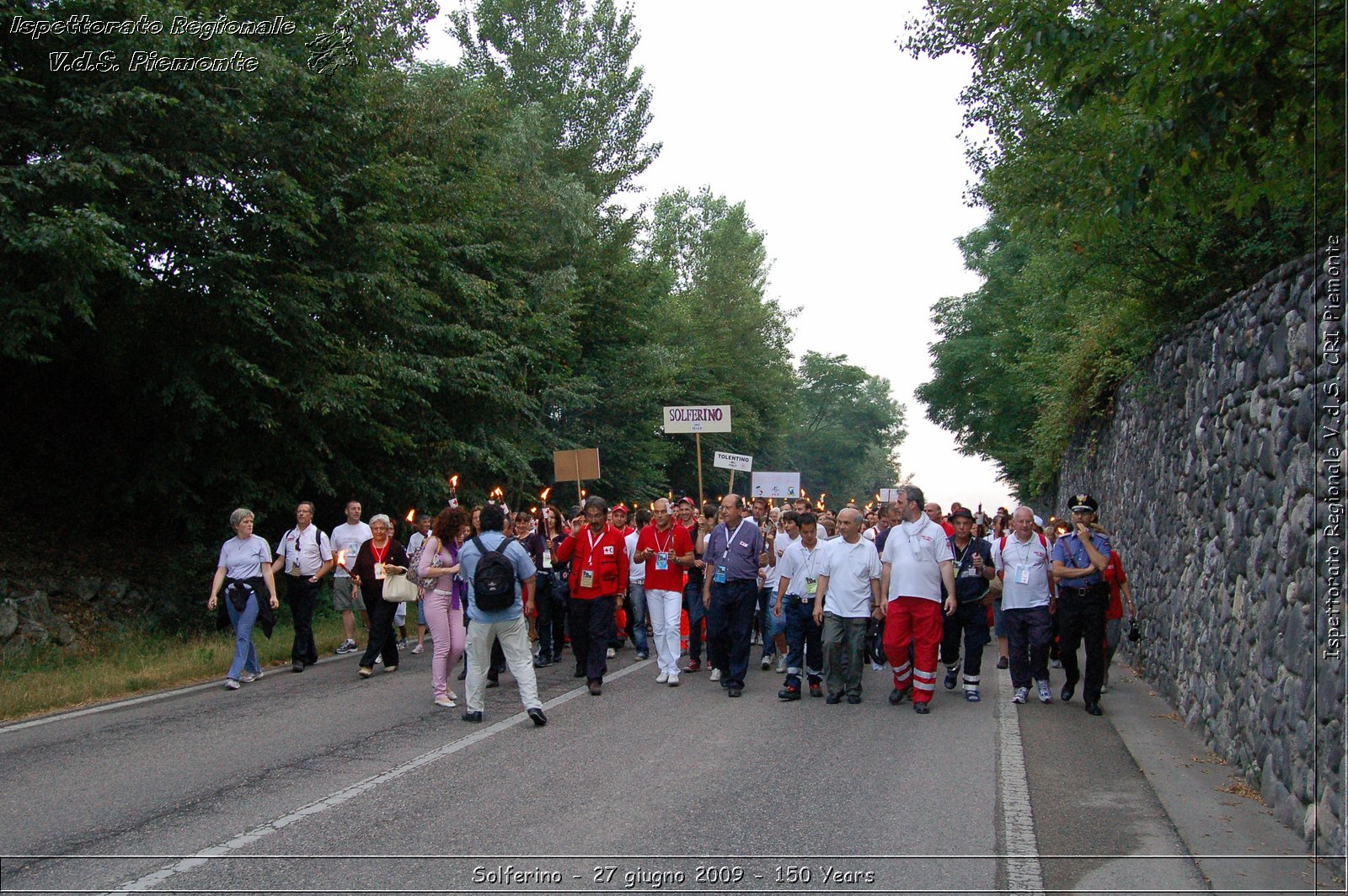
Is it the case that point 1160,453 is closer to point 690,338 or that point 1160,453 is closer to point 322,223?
point 322,223

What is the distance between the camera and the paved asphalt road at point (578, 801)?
16.7 feet

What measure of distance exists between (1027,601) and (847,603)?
1.75 m

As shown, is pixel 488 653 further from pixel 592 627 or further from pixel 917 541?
pixel 917 541

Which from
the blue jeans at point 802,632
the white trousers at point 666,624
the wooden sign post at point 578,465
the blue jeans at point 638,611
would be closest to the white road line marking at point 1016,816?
the blue jeans at point 802,632

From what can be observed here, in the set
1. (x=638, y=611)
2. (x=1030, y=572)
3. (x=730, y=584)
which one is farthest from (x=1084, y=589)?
(x=638, y=611)

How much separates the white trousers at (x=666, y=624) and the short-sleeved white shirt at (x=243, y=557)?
411cm

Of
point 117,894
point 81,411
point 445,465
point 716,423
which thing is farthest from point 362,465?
point 117,894

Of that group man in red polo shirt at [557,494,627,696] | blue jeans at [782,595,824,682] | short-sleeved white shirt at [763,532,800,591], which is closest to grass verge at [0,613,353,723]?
man in red polo shirt at [557,494,627,696]

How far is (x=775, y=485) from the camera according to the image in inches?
1212

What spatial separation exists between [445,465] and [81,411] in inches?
281

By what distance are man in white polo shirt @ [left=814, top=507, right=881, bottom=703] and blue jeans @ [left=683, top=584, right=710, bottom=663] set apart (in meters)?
2.10

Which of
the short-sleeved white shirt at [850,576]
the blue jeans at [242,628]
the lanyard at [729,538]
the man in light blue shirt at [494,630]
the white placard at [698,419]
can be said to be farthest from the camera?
the white placard at [698,419]

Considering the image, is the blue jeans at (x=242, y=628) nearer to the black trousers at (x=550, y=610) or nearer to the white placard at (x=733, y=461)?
the black trousers at (x=550, y=610)

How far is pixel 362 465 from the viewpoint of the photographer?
20.7 meters
